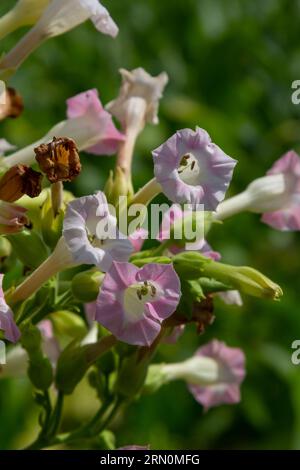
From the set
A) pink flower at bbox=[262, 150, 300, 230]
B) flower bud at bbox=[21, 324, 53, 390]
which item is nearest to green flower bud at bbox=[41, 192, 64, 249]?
flower bud at bbox=[21, 324, 53, 390]

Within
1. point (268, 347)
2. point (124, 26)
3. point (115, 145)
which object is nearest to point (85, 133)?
point (115, 145)

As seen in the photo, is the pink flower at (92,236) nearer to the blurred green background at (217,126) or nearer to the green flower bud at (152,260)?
the green flower bud at (152,260)

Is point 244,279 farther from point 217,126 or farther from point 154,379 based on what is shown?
point 217,126

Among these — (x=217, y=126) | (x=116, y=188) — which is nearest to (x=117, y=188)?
(x=116, y=188)

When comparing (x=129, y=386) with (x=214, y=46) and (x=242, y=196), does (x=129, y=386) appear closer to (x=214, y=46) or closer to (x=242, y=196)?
(x=242, y=196)

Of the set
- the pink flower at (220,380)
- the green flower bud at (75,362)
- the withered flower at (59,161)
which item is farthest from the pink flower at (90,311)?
the withered flower at (59,161)

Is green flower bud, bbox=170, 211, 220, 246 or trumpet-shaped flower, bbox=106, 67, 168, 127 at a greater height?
trumpet-shaped flower, bbox=106, 67, 168, 127

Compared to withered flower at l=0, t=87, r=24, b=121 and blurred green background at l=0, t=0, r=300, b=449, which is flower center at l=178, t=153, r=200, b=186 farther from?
blurred green background at l=0, t=0, r=300, b=449
